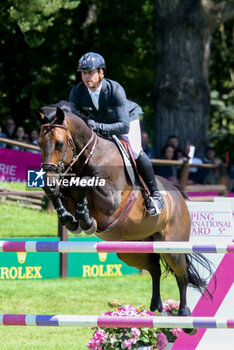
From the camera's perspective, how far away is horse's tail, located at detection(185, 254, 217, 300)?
17.6 ft

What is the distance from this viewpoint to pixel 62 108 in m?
4.93

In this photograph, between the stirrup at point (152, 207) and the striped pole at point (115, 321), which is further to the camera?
the stirrup at point (152, 207)

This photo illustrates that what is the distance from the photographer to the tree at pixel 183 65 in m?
13.0

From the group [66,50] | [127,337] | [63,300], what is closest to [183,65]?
[66,50]

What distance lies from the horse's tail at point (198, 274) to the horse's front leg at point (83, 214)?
135 cm

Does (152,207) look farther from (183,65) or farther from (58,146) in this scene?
(183,65)

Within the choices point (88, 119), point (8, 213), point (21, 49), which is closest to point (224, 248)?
point (88, 119)

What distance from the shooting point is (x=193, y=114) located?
13273mm

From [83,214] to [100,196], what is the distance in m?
0.34

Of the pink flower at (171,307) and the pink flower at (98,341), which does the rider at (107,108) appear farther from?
the pink flower at (98,341)

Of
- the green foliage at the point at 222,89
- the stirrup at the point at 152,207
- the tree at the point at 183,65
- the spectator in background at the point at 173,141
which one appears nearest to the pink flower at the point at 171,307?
the stirrup at the point at 152,207

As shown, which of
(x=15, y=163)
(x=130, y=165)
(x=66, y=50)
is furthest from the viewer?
(x=66, y=50)

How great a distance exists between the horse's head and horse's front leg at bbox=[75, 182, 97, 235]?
240mm

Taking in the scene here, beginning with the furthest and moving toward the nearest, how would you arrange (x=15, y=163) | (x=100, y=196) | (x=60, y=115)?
1. (x=15, y=163)
2. (x=100, y=196)
3. (x=60, y=115)
